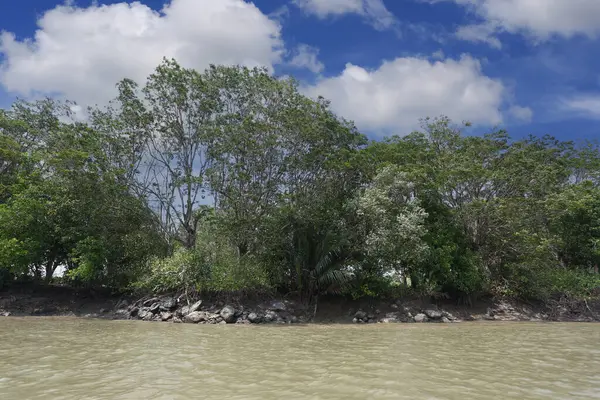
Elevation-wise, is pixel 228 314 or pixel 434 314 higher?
pixel 228 314

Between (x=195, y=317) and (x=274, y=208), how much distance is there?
5.93m

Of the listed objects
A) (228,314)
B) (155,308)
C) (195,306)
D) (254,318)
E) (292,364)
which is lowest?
(254,318)

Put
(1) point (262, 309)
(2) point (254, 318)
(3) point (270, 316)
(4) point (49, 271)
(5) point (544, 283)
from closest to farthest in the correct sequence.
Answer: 1. (2) point (254, 318)
2. (3) point (270, 316)
3. (1) point (262, 309)
4. (5) point (544, 283)
5. (4) point (49, 271)

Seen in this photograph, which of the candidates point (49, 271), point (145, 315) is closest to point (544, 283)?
point (145, 315)

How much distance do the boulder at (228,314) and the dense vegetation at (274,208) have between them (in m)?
0.89

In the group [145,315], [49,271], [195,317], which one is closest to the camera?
[195,317]

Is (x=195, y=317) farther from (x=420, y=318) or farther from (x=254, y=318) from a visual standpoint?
(x=420, y=318)

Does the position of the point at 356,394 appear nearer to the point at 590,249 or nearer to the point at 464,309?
the point at 464,309

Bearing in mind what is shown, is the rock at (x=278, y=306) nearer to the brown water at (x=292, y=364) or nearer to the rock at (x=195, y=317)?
the rock at (x=195, y=317)

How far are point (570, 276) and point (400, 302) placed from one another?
28.9 ft

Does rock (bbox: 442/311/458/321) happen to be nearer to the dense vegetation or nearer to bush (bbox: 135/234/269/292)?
the dense vegetation

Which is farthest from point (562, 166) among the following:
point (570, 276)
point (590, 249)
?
point (570, 276)

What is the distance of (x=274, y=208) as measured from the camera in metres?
19.8

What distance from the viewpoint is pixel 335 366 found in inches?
322
